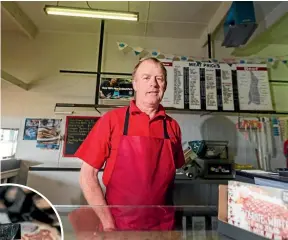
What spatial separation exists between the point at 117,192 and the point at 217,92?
2.34 m

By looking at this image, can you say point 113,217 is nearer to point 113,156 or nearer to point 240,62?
point 113,156

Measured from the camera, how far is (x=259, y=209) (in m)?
0.55

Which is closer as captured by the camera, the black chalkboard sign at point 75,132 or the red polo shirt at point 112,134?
the red polo shirt at point 112,134

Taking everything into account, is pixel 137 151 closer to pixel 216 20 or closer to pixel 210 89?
pixel 210 89

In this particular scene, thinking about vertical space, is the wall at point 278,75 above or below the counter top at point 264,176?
above

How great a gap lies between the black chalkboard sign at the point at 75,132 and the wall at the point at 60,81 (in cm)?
12

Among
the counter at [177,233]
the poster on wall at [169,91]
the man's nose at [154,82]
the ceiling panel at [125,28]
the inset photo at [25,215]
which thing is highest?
the ceiling panel at [125,28]

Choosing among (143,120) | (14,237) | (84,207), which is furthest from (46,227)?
(143,120)

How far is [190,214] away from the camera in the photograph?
792 millimetres

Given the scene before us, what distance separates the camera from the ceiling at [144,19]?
2.88m

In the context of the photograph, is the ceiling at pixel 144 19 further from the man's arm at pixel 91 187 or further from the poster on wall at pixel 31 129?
the man's arm at pixel 91 187

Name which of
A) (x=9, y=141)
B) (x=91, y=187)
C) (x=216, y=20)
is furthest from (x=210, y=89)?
(x=9, y=141)

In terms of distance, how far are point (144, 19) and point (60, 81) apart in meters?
1.65

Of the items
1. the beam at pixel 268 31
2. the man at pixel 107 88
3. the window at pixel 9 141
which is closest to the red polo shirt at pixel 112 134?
the man at pixel 107 88
